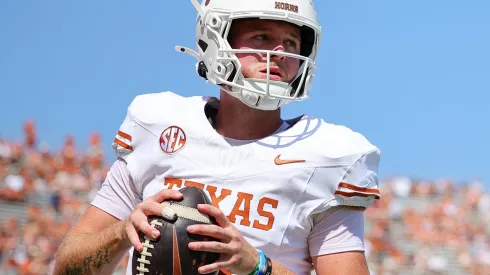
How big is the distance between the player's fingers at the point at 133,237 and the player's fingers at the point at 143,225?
2 cm

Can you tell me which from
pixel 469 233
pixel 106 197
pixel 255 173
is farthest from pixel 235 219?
pixel 469 233

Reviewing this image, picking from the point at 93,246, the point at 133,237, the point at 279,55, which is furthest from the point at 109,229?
the point at 279,55

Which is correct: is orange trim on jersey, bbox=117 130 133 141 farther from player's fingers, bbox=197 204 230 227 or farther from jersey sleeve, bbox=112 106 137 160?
player's fingers, bbox=197 204 230 227

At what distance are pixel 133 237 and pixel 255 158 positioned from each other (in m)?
0.52

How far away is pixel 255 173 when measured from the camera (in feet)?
8.47

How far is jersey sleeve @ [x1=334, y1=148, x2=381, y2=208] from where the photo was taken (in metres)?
2.59

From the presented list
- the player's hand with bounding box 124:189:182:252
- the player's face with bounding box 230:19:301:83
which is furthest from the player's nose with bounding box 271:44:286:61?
the player's hand with bounding box 124:189:182:252

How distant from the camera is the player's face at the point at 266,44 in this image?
266 centimetres

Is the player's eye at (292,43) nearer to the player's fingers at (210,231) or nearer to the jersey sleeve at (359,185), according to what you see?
the jersey sleeve at (359,185)

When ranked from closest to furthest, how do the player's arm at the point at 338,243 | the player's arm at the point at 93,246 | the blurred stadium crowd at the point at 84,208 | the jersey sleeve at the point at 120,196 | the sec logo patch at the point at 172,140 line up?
the player's arm at the point at 93,246
the player's arm at the point at 338,243
the sec logo patch at the point at 172,140
the jersey sleeve at the point at 120,196
the blurred stadium crowd at the point at 84,208

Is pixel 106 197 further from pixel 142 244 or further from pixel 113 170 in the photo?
pixel 142 244

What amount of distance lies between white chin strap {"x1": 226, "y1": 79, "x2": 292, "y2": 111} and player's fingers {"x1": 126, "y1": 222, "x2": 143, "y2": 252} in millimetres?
587

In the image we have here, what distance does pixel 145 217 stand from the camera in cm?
224

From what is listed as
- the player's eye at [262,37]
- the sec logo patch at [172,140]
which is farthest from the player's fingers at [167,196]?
the player's eye at [262,37]
